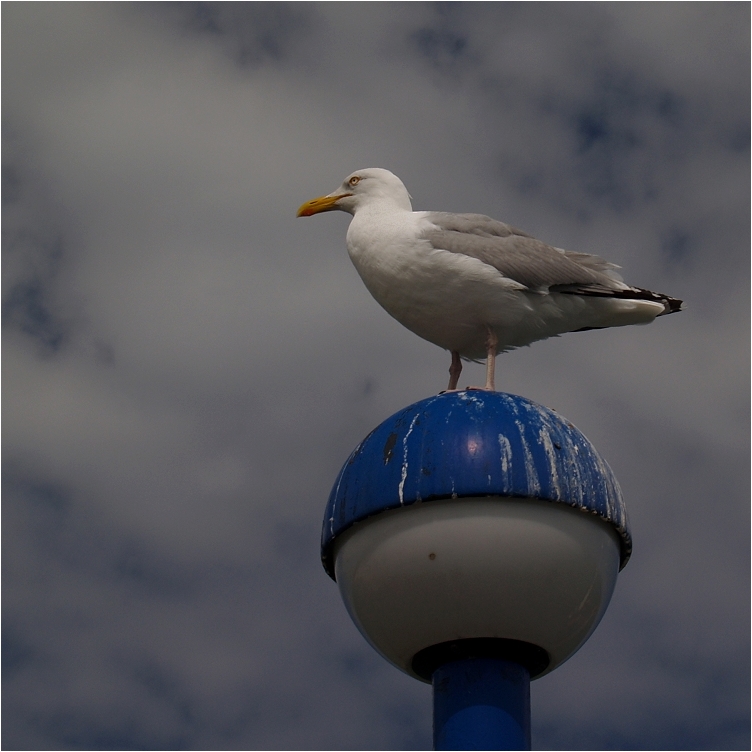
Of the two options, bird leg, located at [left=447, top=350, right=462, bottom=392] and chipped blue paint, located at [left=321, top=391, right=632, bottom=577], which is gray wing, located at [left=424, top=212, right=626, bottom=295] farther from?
chipped blue paint, located at [left=321, top=391, right=632, bottom=577]

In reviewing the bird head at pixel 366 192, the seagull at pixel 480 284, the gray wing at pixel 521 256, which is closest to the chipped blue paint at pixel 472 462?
the seagull at pixel 480 284

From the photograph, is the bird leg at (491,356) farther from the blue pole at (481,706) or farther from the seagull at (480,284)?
the blue pole at (481,706)

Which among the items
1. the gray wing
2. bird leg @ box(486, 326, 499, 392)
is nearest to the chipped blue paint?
bird leg @ box(486, 326, 499, 392)

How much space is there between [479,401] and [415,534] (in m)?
1.23

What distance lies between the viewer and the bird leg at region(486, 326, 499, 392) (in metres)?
10.8

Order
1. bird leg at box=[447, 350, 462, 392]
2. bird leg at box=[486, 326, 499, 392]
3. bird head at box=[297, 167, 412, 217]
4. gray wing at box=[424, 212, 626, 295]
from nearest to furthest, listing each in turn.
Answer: bird leg at box=[486, 326, 499, 392] → gray wing at box=[424, 212, 626, 295] → bird leg at box=[447, 350, 462, 392] → bird head at box=[297, 167, 412, 217]

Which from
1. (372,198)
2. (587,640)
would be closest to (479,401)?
(587,640)

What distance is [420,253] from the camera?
35.7 feet

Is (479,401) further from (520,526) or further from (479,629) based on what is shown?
(479,629)

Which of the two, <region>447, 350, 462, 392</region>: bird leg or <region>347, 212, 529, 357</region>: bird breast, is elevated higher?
<region>347, 212, 529, 357</region>: bird breast

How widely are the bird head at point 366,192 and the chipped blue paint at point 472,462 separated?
3417 millimetres

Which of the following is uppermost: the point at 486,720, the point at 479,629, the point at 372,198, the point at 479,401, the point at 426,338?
the point at 372,198

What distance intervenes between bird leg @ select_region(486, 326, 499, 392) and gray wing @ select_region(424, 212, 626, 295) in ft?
1.83

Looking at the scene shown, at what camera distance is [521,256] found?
11.3 meters
